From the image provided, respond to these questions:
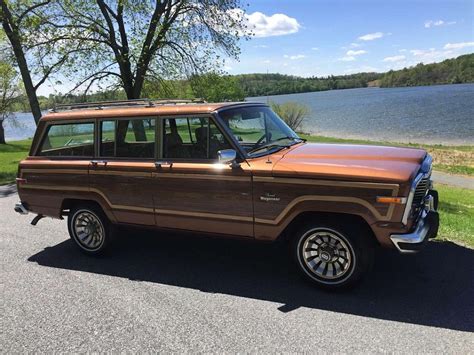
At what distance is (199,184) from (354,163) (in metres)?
1.69

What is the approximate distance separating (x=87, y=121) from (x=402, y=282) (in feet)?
14.1

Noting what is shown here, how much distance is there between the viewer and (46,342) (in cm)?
362

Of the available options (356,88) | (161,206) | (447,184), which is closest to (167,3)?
(447,184)

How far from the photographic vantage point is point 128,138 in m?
5.36

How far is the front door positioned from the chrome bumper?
1.50 metres

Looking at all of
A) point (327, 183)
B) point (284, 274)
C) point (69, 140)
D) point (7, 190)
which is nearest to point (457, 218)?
point (284, 274)

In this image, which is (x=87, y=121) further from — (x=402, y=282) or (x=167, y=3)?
(x=167, y=3)

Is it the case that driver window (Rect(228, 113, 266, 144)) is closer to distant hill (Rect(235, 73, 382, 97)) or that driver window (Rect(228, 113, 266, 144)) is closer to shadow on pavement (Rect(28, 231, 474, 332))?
shadow on pavement (Rect(28, 231, 474, 332))

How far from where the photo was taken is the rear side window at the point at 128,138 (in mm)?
5152

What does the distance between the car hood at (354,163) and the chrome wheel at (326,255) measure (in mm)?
621

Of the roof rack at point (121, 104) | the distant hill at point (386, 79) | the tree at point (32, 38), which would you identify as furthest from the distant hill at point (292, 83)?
the roof rack at point (121, 104)

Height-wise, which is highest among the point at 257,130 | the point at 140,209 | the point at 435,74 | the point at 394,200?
the point at 257,130

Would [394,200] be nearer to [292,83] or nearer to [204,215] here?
[204,215]

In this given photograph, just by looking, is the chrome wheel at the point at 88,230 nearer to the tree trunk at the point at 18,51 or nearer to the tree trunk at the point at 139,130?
the tree trunk at the point at 139,130
